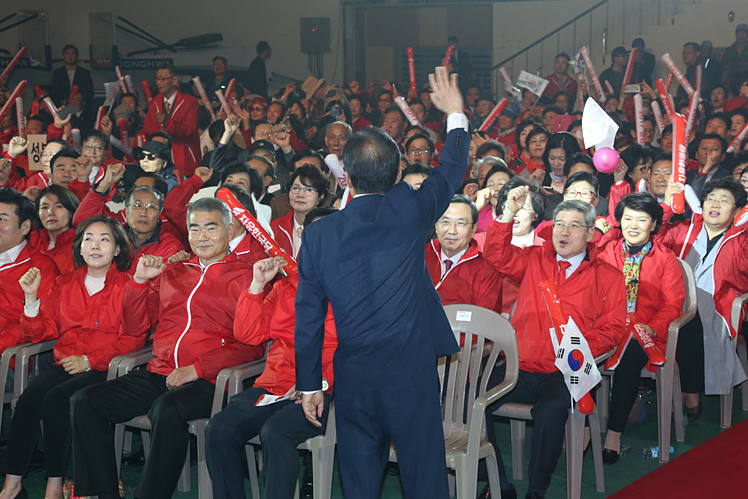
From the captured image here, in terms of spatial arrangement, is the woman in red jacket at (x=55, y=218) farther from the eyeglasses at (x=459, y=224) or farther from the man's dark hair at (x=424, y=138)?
the man's dark hair at (x=424, y=138)

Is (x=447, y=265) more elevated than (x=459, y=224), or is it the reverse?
(x=459, y=224)

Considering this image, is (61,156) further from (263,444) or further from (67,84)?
(67,84)

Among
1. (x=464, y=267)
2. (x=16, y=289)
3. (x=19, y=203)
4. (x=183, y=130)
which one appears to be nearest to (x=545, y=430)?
(x=464, y=267)

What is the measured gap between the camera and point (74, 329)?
122 inches

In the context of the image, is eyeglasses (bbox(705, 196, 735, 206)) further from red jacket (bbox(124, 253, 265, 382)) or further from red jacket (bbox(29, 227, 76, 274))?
red jacket (bbox(29, 227, 76, 274))

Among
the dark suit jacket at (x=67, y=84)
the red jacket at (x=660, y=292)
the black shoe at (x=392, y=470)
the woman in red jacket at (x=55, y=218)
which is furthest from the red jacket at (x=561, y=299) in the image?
the dark suit jacket at (x=67, y=84)

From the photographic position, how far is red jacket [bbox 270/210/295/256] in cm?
379

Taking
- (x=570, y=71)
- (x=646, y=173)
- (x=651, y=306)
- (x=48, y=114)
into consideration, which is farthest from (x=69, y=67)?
(x=651, y=306)

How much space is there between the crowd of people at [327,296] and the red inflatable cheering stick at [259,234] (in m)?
0.06

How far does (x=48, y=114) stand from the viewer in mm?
8789

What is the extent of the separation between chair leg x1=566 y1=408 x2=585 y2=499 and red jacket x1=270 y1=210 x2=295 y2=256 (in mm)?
1686

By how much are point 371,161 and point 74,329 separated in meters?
1.76

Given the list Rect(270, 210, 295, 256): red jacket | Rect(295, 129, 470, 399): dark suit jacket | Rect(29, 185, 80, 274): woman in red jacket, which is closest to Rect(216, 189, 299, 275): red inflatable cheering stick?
Rect(295, 129, 470, 399): dark suit jacket

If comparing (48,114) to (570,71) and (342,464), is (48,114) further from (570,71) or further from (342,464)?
(342,464)
